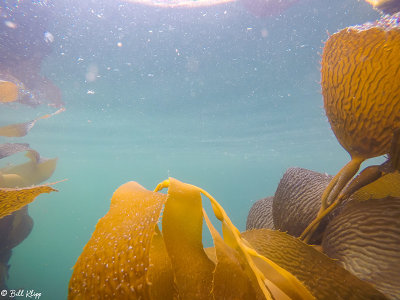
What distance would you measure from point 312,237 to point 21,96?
11945 millimetres

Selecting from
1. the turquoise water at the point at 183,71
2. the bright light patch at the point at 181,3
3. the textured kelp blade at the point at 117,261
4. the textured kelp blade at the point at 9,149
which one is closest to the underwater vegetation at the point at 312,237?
the textured kelp blade at the point at 117,261

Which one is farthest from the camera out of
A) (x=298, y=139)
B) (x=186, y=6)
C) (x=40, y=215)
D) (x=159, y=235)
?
(x=40, y=215)

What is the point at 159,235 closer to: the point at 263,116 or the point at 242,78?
the point at 242,78

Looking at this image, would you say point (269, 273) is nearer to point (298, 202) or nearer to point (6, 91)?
point (298, 202)

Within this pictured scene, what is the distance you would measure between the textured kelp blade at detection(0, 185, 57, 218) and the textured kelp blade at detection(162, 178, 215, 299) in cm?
35

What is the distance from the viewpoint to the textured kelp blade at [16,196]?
58 centimetres

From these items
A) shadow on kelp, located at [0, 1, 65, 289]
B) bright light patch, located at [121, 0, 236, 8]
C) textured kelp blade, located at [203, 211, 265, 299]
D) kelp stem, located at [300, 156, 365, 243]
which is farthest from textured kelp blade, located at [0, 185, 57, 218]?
bright light patch, located at [121, 0, 236, 8]

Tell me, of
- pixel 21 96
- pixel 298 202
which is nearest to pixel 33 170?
pixel 298 202

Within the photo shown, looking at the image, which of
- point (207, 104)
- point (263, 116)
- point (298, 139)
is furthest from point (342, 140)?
point (298, 139)

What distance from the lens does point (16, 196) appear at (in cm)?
60

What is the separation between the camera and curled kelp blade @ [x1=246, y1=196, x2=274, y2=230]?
3.99 feet

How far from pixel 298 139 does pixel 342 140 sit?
27069mm

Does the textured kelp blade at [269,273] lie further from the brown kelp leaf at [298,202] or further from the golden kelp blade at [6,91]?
the golden kelp blade at [6,91]

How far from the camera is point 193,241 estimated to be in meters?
0.71
